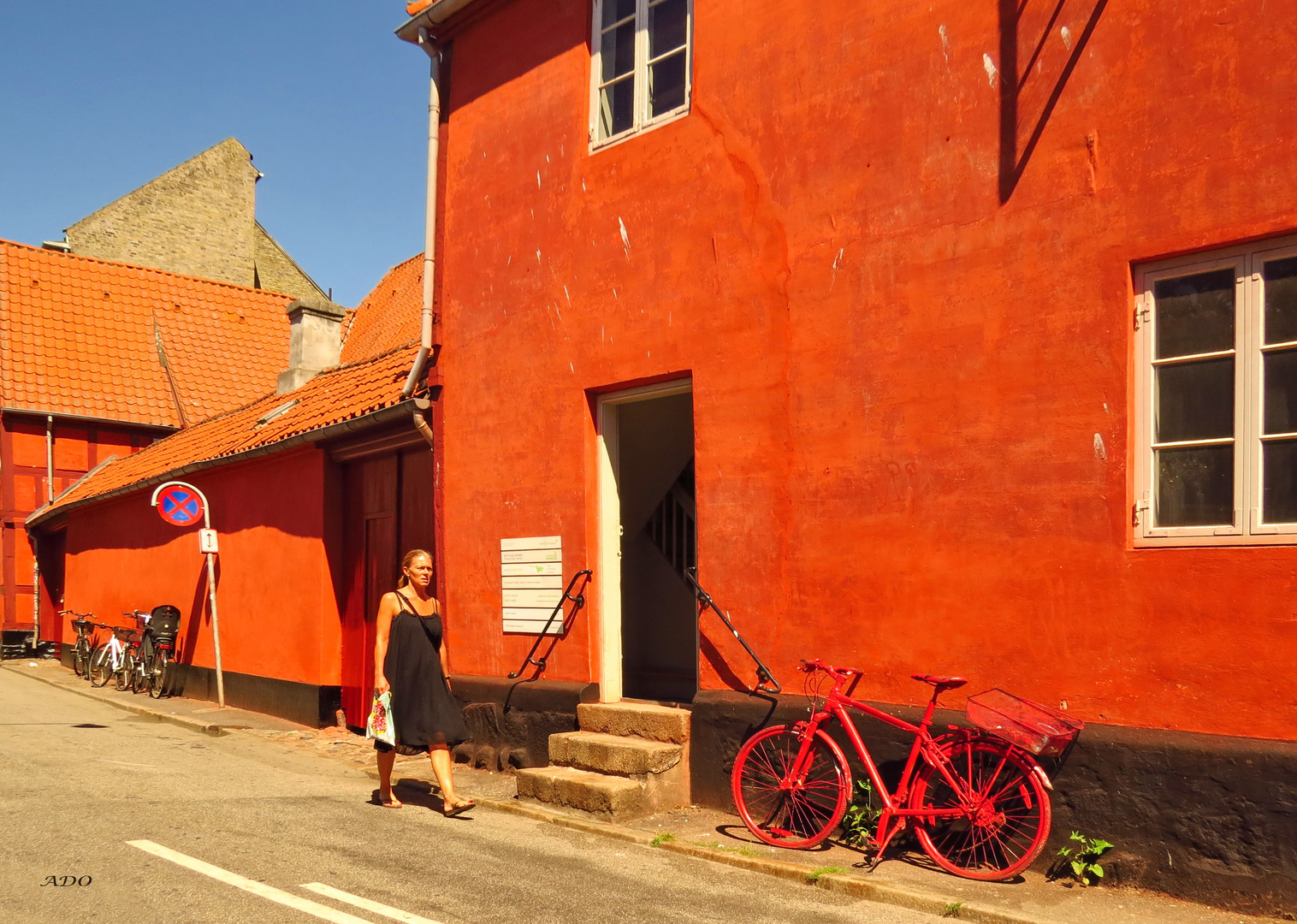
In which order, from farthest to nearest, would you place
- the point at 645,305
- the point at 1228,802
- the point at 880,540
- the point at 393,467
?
the point at 393,467, the point at 645,305, the point at 880,540, the point at 1228,802

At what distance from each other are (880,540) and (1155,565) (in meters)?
1.64

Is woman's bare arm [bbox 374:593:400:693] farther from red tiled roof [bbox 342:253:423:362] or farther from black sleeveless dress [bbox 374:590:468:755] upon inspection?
red tiled roof [bbox 342:253:423:362]

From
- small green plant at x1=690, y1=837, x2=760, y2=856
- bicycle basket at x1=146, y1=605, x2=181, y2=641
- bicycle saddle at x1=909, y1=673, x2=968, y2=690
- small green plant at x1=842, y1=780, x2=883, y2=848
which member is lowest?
bicycle basket at x1=146, y1=605, x2=181, y2=641

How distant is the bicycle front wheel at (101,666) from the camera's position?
694 inches

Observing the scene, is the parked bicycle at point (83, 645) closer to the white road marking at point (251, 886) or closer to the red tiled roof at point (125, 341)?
the red tiled roof at point (125, 341)

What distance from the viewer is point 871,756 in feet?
22.4

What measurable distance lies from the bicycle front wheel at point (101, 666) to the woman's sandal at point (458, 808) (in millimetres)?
11697

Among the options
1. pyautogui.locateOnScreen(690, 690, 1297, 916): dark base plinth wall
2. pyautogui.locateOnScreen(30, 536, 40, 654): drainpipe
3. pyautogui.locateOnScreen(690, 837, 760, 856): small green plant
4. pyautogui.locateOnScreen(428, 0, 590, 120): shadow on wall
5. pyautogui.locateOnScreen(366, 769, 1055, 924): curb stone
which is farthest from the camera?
pyautogui.locateOnScreen(30, 536, 40, 654): drainpipe

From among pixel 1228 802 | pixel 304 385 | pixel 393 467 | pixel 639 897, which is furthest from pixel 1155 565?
pixel 304 385

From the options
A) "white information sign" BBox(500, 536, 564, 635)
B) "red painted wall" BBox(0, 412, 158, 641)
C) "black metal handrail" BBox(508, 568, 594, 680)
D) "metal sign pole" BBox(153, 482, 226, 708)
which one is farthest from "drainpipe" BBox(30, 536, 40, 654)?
"black metal handrail" BBox(508, 568, 594, 680)

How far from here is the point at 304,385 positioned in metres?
16.5

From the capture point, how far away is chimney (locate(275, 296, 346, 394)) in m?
17.4

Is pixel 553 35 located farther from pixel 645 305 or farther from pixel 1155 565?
pixel 1155 565

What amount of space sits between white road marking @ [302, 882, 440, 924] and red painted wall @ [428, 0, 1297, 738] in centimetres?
300
